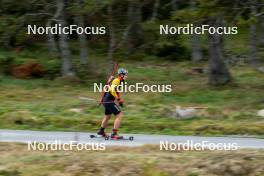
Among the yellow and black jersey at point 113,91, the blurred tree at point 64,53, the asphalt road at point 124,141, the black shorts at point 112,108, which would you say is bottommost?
the asphalt road at point 124,141

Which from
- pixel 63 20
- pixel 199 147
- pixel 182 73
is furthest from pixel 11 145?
pixel 182 73

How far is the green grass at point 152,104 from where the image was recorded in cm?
2066

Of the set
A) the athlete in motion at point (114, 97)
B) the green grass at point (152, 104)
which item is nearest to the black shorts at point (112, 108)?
the athlete in motion at point (114, 97)

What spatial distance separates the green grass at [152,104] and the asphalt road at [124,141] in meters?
1.34

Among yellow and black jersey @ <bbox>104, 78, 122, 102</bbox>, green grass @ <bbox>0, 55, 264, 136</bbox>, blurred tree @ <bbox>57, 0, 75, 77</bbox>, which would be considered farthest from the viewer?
blurred tree @ <bbox>57, 0, 75, 77</bbox>

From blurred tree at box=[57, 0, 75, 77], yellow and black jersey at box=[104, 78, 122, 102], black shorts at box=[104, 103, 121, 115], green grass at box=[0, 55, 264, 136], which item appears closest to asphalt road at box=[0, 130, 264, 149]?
black shorts at box=[104, 103, 121, 115]

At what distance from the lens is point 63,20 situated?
3055 centimetres

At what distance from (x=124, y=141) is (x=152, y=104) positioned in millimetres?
7396

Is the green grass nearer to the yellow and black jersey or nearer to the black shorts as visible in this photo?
the black shorts

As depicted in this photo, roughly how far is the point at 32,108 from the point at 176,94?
6.84 m

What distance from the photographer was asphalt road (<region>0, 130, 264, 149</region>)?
17.4 meters

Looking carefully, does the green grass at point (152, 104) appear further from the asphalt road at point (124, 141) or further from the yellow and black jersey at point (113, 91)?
the yellow and black jersey at point (113, 91)

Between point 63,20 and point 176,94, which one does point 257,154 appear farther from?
point 63,20

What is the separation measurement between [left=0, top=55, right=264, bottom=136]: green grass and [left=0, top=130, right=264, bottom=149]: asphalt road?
4.39 ft
